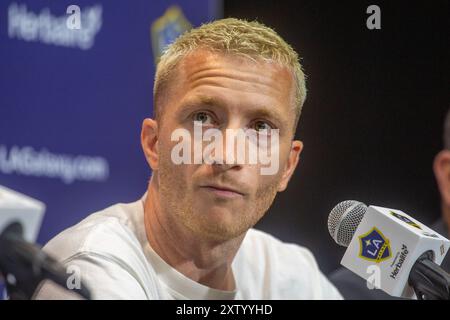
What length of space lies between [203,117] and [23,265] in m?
0.92

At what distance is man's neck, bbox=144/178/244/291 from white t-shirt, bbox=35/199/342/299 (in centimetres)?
3

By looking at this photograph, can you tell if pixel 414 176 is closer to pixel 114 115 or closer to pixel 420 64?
pixel 420 64

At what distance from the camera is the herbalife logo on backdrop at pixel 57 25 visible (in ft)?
6.99

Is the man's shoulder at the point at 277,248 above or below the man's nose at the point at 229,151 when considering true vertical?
below

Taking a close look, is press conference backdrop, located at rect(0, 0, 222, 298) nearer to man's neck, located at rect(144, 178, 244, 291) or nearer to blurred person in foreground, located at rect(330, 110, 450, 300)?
man's neck, located at rect(144, 178, 244, 291)

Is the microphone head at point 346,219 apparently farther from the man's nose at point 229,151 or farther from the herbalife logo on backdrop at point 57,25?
the herbalife logo on backdrop at point 57,25

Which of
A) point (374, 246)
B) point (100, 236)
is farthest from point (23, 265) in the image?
point (374, 246)

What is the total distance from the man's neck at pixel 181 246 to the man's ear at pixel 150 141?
0.24ft

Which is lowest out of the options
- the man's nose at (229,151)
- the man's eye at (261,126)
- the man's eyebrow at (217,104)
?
the man's nose at (229,151)

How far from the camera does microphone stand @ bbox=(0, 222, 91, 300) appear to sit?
134 cm

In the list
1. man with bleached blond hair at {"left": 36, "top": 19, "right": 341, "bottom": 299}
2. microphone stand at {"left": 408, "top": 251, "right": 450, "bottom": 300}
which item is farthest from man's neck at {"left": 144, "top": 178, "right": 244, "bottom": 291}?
microphone stand at {"left": 408, "top": 251, "right": 450, "bottom": 300}

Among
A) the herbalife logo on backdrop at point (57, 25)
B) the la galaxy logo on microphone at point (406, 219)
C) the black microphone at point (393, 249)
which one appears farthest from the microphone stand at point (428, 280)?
the herbalife logo on backdrop at point (57, 25)

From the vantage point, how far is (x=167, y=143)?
2.18 meters

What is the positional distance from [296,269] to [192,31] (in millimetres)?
852
